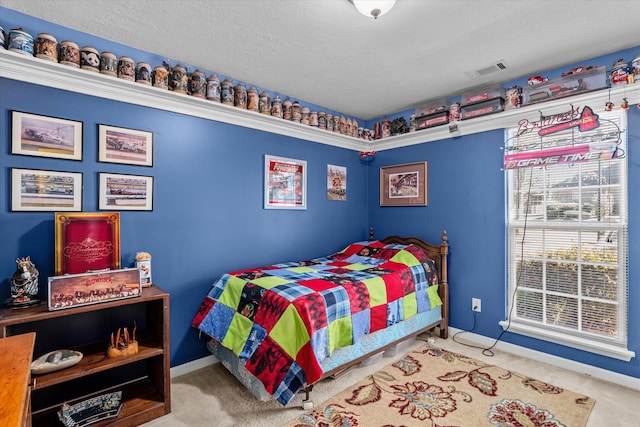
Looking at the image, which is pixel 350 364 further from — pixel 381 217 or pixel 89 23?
pixel 89 23

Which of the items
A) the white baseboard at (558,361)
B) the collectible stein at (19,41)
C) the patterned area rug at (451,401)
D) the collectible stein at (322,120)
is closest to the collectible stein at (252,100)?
the collectible stein at (322,120)

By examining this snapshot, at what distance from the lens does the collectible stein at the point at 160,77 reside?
2.40 m

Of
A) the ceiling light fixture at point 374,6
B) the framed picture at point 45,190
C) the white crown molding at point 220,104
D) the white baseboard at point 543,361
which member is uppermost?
the ceiling light fixture at point 374,6

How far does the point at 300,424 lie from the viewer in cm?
192

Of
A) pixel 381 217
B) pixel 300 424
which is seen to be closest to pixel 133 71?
pixel 300 424

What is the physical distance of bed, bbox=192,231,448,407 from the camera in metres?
1.97

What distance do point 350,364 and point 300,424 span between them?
553 mm

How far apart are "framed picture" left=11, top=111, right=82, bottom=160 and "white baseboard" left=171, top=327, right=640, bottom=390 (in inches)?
70.5

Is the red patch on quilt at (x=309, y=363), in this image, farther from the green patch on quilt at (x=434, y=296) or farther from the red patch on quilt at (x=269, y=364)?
the green patch on quilt at (x=434, y=296)

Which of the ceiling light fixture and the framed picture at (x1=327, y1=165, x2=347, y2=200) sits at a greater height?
the ceiling light fixture

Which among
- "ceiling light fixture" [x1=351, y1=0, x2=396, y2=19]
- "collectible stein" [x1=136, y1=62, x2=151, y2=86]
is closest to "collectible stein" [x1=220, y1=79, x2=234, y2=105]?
"collectible stein" [x1=136, y1=62, x2=151, y2=86]

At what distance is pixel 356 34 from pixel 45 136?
7.03 ft

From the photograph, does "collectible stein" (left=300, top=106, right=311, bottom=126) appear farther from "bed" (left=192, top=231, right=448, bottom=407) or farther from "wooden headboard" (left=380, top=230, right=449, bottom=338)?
"wooden headboard" (left=380, top=230, right=449, bottom=338)

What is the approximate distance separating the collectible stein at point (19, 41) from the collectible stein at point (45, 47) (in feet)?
0.15
